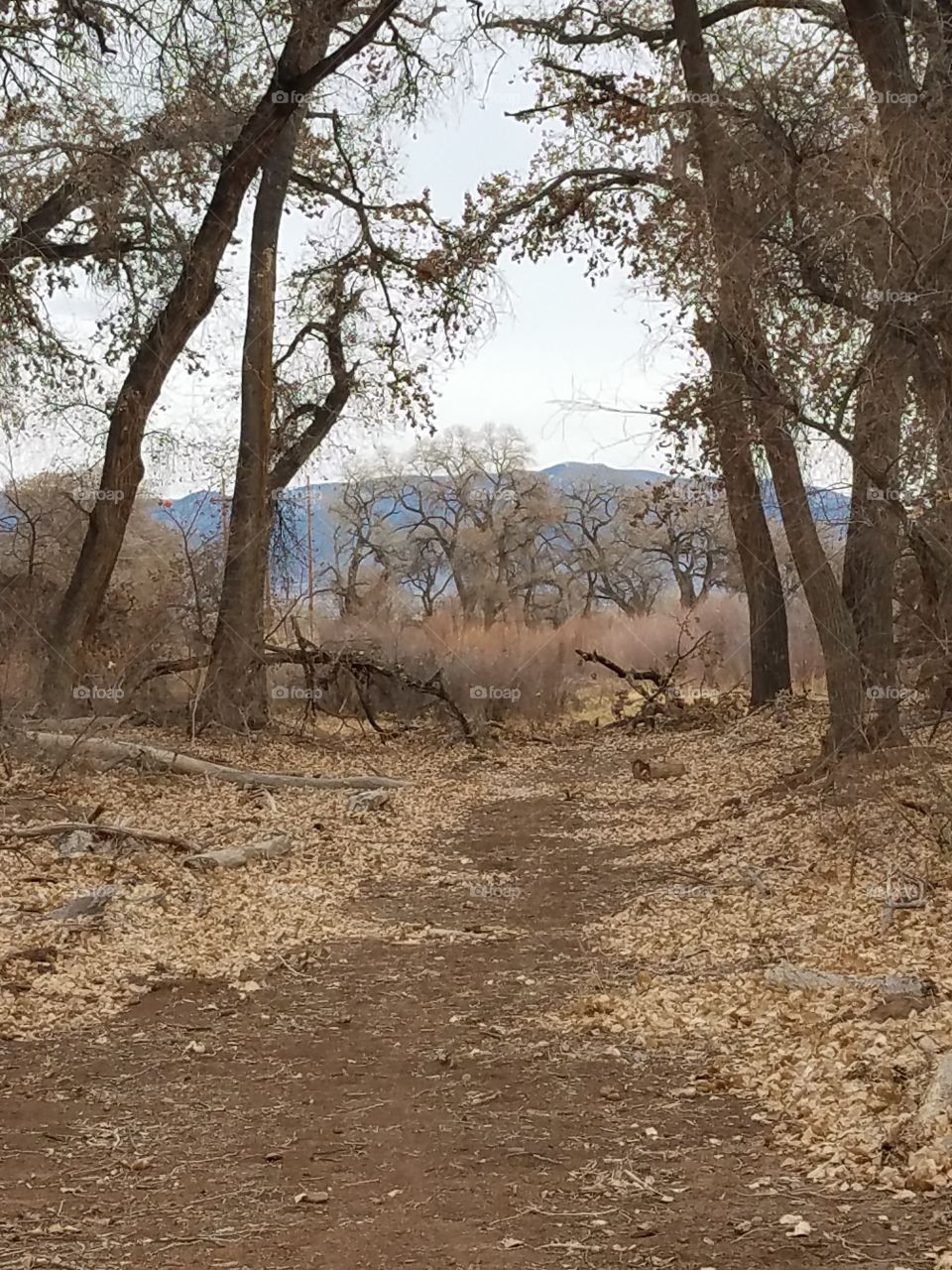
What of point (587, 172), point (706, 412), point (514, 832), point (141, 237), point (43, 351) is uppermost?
point (587, 172)

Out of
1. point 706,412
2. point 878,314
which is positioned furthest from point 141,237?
point 878,314

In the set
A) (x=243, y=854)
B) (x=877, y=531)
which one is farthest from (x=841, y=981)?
(x=877, y=531)

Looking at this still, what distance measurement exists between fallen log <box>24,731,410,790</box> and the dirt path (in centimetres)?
524

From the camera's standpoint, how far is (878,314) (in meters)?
7.26

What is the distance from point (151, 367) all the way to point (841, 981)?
10302 mm

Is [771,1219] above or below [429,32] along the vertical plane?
below

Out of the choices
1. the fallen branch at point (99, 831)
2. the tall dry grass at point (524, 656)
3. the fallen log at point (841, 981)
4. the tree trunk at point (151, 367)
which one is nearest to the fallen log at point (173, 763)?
the tree trunk at point (151, 367)

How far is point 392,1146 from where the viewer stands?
3.84 m

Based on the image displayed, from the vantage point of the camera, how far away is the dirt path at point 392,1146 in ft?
10.2

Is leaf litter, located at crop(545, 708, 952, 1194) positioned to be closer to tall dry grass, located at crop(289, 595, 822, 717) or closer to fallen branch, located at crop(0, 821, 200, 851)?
fallen branch, located at crop(0, 821, 200, 851)

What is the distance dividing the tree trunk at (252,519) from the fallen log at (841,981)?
367 inches

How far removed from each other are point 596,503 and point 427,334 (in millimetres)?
31507

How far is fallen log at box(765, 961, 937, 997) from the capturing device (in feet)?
15.8

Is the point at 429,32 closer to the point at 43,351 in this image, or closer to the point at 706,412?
the point at 43,351
